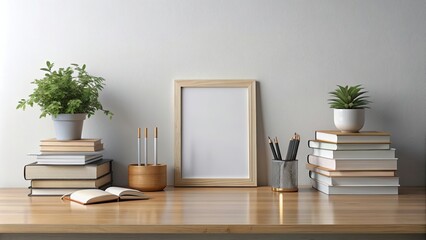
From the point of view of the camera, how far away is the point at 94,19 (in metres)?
2.15

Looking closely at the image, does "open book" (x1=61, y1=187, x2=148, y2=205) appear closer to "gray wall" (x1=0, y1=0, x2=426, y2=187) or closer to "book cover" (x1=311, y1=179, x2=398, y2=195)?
"gray wall" (x1=0, y1=0, x2=426, y2=187)

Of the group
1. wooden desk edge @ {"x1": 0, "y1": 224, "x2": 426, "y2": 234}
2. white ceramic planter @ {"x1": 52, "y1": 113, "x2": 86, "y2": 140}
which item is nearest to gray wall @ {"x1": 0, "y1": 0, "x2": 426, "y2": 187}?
white ceramic planter @ {"x1": 52, "y1": 113, "x2": 86, "y2": 140}

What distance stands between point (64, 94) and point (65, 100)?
2 cm

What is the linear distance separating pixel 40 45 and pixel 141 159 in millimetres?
549

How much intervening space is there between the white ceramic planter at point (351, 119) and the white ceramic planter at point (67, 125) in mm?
871

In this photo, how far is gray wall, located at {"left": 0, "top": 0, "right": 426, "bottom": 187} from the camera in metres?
2.14

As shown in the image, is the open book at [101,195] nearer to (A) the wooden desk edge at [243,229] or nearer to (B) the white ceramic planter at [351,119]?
(A) the wooden desk edge at [243,229]

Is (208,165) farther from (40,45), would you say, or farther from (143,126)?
(40,45)

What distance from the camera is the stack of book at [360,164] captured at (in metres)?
1.92

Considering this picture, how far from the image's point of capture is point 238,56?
2.15m

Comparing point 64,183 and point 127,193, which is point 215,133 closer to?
point 127,193

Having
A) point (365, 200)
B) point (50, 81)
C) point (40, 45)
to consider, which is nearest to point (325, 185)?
point (365, 200)

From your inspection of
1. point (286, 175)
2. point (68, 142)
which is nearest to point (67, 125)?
point (68, 142)

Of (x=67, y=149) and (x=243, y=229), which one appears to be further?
(x=67, y=149)
